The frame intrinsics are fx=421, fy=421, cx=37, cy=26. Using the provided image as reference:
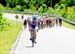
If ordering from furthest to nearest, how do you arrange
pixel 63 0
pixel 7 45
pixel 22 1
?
pixel 22 1 < pixel 63 0 < pixel 7 45

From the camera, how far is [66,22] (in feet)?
143

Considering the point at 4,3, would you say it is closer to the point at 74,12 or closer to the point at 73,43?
the point at 74,12

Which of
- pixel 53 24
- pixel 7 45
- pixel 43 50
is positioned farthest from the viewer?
pixel 53 24

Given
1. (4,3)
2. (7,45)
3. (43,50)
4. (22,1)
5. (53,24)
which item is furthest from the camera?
(4,3)

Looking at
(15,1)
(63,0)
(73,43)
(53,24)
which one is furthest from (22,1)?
(73,43)

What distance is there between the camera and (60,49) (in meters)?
20.6

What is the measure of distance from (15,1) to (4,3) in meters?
10.3

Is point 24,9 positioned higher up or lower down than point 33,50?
lower down

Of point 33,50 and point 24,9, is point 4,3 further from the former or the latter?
point 33,50

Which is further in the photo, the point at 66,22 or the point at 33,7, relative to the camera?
the point at 33,7

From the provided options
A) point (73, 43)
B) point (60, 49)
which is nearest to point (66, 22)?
point (73, 43)

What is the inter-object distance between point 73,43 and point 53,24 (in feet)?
57.4

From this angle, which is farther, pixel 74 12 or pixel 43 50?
pixel 74 12

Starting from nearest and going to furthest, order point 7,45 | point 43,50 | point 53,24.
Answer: point 43,50 < point 7,45 < point 53,24
